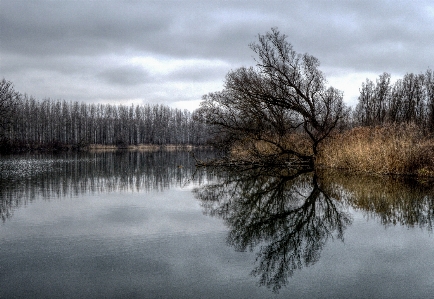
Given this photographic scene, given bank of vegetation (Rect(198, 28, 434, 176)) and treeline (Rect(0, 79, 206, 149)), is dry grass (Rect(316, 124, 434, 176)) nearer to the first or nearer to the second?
bank of vegetation (Rect(198, 28, 434, 176))

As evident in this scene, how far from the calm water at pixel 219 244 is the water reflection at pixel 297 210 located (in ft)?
0.12

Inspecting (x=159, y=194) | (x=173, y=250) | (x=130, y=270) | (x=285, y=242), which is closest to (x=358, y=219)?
(x=285, y=242)

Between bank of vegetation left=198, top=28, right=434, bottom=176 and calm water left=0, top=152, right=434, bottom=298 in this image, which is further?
bank of vegetation left=198, top=28, right=434, bottom=176

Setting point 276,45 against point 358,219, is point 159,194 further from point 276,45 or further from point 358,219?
point 276,45

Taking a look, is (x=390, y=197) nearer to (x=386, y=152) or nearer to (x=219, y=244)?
(x=386, y=152)

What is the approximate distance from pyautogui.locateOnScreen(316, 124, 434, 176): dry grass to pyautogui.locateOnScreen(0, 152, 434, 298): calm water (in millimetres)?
4074

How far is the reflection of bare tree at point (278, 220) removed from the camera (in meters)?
6.03

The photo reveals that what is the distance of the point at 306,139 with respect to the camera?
83.8ft

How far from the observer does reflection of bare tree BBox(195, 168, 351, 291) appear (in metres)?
6.03

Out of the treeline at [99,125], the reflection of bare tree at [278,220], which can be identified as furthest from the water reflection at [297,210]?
the treeline at [99,125]

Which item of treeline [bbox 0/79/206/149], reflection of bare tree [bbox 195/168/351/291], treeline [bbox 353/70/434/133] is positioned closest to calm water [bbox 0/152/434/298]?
reflection of bare tree [bbox 195/168/351/291]

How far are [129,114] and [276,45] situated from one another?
314 ft

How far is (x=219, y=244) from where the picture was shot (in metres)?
6.88

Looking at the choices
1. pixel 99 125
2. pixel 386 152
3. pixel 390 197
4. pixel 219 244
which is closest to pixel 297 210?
pixel 390 197
